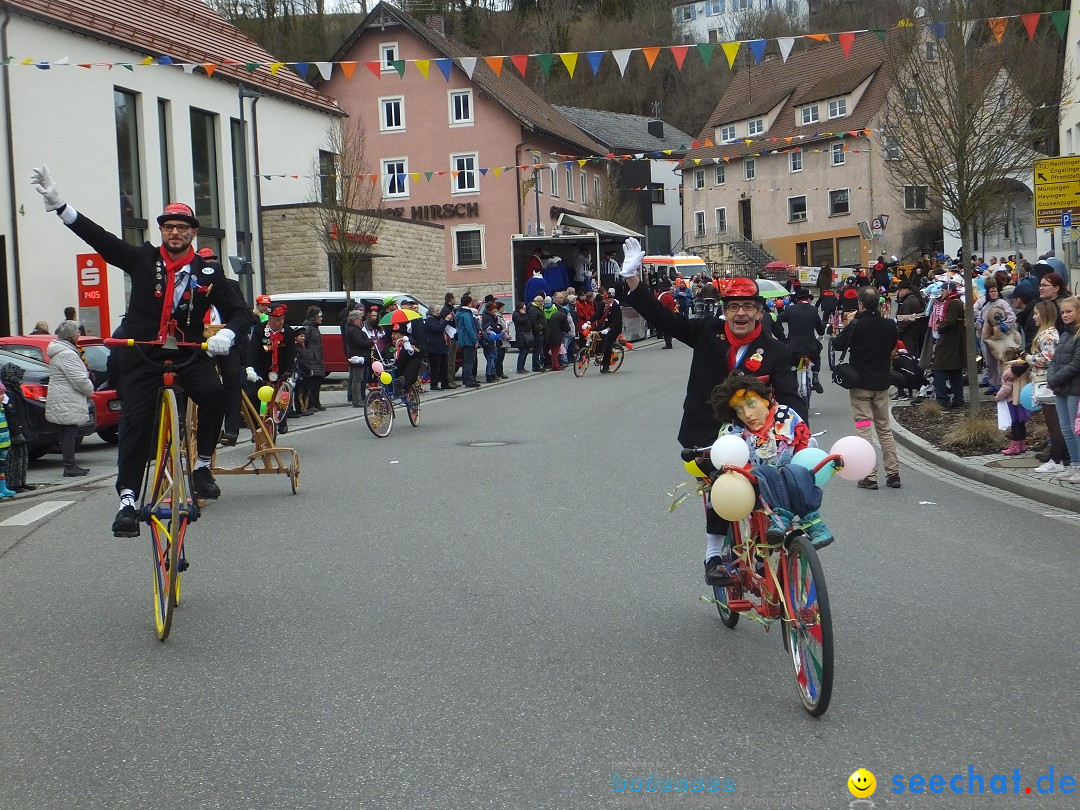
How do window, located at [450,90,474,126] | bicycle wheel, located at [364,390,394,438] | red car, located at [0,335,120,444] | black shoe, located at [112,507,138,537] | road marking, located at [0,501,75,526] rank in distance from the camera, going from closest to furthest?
black shoe, located at [112,507,138,537]
road marking, located at [0,501,75,526]
red car, located at [0,335,120,444]
bicycle wheel, located at [364,390,394,438]
window, located at [450,90,474,126]

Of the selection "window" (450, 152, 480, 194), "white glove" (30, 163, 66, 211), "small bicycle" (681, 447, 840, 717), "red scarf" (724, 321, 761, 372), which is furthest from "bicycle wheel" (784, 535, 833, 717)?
"window" (450, 152, 480, 194)

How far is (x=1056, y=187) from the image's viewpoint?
15648 mm

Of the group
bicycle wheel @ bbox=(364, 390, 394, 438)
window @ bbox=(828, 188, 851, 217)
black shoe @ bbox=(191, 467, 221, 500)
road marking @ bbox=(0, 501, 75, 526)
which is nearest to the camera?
black shoe @ bbox=(191, 467, 221, 500)

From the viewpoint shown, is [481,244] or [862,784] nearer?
[862,784]

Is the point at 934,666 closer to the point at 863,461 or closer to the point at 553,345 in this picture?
the point at 863,461

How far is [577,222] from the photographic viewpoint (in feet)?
136

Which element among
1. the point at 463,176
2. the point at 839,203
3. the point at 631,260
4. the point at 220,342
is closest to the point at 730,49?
the point at 631,260

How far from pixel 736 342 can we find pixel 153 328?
3144 millimetres

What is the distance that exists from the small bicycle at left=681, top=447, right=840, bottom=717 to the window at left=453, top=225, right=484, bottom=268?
5081 centimetres

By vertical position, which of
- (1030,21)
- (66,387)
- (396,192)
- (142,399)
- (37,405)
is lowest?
(37,405)

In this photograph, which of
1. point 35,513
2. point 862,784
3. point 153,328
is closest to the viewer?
point 862,784

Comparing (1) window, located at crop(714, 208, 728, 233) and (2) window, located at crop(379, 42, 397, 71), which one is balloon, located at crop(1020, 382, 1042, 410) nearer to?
(2) window, located at crop(379, 42, 397, 71)

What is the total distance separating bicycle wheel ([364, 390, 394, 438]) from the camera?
671 inches

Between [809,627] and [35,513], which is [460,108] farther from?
[809,627]
